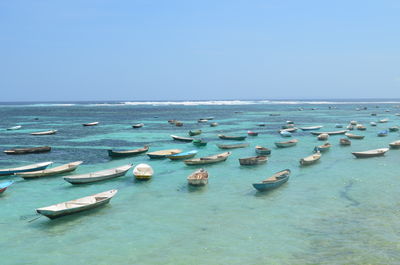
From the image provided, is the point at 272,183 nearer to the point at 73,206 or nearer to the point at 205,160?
the point at 205,160

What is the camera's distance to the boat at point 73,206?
20.2 meters

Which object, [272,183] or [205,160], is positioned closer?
[272,183]

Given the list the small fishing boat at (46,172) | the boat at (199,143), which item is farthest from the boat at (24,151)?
the boat at (199,143)

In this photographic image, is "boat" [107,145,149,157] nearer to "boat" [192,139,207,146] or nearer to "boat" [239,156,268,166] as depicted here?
"boat" [192,139,207,146]

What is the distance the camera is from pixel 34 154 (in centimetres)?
4488

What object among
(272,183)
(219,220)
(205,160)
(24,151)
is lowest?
(24,151)

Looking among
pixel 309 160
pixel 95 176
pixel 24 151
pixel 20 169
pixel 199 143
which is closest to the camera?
pixel 95 176

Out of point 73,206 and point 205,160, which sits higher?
point 73,206

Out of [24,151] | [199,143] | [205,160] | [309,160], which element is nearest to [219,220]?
[205,160]

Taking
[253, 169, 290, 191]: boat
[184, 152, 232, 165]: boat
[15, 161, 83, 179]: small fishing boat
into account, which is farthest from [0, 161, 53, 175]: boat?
[253, 169, 290, 191]: boat

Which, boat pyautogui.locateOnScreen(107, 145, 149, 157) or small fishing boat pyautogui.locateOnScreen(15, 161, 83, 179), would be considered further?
boat pyautogui.locateOnScreen(107, 145, 149, 157)

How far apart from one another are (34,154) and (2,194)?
1962 centimetres

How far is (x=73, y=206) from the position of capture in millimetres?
21406

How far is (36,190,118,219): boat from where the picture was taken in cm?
2020
